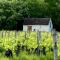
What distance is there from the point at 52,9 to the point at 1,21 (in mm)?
11553

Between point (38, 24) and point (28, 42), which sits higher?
point (28, 42)

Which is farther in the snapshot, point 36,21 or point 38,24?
point 36,21

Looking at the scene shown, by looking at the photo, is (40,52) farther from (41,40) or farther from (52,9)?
(52,9)

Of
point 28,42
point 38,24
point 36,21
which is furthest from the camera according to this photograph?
point 36,21

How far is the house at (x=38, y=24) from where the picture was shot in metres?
48.9

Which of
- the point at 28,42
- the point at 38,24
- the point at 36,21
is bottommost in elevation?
the point at 38,24

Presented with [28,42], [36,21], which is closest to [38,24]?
[36,21]

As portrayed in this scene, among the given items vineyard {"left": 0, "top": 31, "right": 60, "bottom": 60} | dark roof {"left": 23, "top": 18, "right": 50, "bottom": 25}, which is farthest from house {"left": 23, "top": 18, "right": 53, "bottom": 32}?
Result: vineyard {"left": 0, "top": 31, "right": 60, "bottom": 60}

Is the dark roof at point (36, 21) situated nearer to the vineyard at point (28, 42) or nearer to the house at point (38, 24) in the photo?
the house at point (38, 24)

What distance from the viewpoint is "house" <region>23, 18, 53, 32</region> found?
48.9m

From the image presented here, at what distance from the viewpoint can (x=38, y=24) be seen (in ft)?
164

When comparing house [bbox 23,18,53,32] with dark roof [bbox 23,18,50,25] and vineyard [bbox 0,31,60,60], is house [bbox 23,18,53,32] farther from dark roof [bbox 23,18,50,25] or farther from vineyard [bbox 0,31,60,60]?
vineyard [bbox 0,31,60,60]

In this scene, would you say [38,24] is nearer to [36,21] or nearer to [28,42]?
[36,21]

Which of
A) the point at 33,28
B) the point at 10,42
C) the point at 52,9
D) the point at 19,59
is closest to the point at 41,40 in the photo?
the point at 10,42
